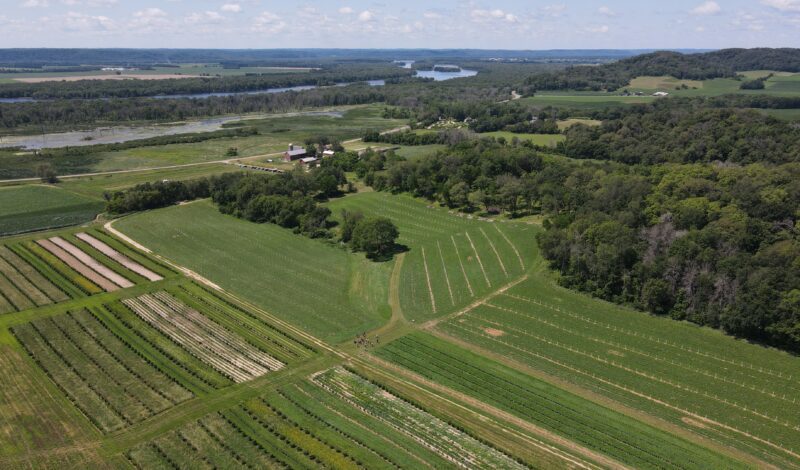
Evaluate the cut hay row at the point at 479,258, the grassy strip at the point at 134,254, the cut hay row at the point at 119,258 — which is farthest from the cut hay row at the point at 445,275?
the cut hay row at the point at 119,258

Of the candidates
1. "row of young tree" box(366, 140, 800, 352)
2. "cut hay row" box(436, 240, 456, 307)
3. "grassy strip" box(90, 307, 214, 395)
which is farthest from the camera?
"cut hay row" box(436, 240, 456, 307)

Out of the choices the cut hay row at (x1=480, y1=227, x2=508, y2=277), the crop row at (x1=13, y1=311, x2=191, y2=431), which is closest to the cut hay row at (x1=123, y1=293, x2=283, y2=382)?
the crop row at (x1=13, y1=311, x2=191, y2=431)

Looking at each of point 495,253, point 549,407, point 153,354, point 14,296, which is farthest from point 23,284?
point 549,407

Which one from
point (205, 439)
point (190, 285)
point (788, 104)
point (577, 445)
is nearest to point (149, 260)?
point (190, 285)

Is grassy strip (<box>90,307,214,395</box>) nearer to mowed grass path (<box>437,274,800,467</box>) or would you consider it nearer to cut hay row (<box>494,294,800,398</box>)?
mowed grass path (<box>437,274,800,467</box>)

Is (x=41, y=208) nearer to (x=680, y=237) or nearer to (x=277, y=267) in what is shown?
(x=277, y=267)

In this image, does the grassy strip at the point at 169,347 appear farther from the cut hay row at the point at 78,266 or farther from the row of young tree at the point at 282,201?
the row of young tree at the point at 282,201
